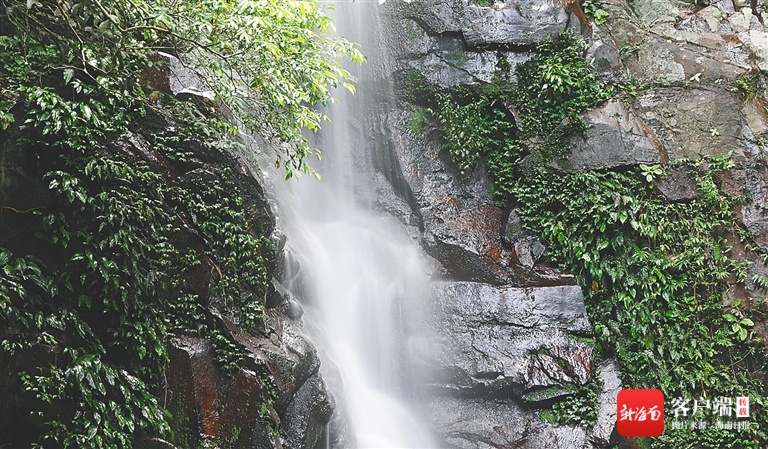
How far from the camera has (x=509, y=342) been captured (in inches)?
296

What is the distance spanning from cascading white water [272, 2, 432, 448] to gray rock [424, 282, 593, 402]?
25.0 inches

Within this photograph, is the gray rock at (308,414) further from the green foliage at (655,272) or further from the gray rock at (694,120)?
the gray rock at (694,120)

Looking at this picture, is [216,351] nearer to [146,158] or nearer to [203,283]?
[203,283]

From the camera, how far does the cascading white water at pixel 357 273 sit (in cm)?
731

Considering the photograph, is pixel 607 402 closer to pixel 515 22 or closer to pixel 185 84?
pixel 515 22

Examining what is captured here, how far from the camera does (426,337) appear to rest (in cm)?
793

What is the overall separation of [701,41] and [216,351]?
9.69 metres

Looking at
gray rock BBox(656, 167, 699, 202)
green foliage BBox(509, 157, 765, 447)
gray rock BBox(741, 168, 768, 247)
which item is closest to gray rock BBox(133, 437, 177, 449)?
green foliage BBox(509, 157, 765, 447)

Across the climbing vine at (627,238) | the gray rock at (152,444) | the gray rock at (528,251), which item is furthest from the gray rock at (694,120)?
the gray rock at (152,444)

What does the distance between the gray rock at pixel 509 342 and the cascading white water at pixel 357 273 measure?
25.0 inches

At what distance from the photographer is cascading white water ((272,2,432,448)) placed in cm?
731

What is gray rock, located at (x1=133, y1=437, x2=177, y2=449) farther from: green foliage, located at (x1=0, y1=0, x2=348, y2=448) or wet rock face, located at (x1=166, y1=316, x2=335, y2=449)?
wet rock face, located at (x1=166, y1=316, x2=335, y2=449)

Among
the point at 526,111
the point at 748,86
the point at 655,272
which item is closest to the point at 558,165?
the point at 526,111

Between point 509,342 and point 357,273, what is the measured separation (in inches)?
108
